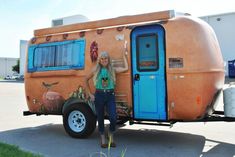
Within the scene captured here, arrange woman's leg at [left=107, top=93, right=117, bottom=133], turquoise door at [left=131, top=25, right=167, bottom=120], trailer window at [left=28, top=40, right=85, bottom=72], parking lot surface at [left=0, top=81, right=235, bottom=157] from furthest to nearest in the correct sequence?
1. trailer window at [left=28, top=40, right=85, bottom=72]
2. woman's leg at [left=107, top=93, right=117, bottom=133]
3. turquoise door at [left=131, top=25, right=167, bottom=120]
4. parking lot surface at [left=0, top=81, right=235, bottom=157]

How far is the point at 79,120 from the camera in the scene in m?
8.34

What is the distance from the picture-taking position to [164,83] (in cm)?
709

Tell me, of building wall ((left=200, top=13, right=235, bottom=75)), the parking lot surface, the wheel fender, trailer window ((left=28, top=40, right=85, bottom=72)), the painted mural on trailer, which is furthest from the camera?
building wall ((left=200, top=13, right=235, bottom=75))

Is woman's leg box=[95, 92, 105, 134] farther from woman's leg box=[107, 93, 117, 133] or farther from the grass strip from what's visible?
the grass strip

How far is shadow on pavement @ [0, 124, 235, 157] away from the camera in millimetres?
6926

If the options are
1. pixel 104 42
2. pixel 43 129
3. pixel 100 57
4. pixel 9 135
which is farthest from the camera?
pixel 43 129

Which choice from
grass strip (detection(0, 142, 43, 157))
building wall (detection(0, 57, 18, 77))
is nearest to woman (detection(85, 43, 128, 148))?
grass strip (detection(0, 142, 43, 157))

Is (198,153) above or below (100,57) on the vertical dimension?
below

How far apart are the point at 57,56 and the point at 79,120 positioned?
1795 mm

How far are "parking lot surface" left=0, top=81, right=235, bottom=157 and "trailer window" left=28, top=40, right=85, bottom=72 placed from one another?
5.82 ft

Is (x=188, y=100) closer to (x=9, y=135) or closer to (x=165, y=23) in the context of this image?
(x=165, y=23)

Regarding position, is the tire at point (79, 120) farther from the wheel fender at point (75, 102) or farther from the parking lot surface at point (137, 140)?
the parking lot surface at point (137, 140)

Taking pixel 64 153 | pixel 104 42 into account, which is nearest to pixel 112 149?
pixel 64 153

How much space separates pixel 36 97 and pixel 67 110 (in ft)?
4.32
